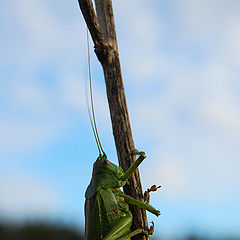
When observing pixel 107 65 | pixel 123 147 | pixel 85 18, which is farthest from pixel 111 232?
pixel 85 18

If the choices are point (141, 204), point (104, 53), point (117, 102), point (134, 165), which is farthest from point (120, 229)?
point (104, 53)

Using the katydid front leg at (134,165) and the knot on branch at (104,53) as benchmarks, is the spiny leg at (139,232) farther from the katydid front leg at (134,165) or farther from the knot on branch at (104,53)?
the knot on branch at (104,53)

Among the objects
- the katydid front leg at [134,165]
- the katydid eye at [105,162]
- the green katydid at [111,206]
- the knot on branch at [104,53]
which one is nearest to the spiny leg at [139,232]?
the green katydid at [111,206]

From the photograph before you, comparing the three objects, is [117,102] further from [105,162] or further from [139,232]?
[139,232]

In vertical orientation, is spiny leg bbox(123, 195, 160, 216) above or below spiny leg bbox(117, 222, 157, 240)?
above

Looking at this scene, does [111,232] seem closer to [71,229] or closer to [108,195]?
[108,195]

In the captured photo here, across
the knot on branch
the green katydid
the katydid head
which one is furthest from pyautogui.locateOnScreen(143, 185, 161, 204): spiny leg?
the knot on branch

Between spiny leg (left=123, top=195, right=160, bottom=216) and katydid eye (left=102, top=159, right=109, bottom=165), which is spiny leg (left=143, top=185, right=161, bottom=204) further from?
katydid eye (left=102, top=159, right=109, bottom=165)
